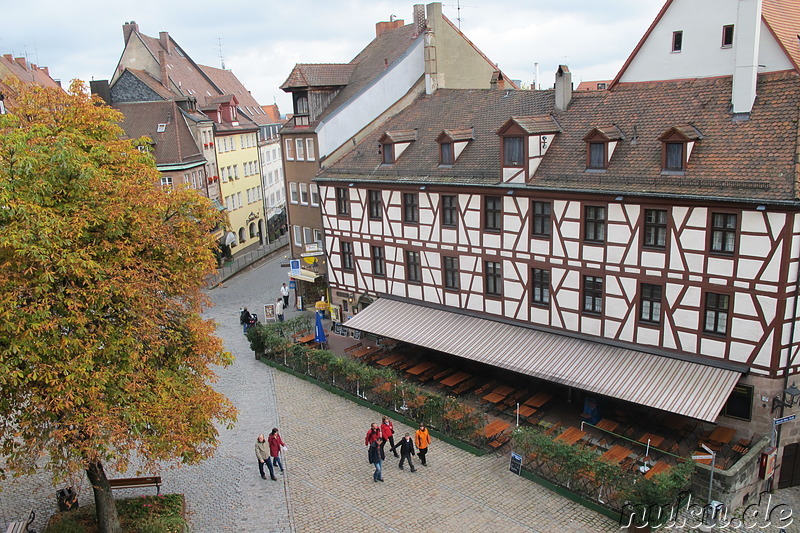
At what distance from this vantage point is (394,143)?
25375mm

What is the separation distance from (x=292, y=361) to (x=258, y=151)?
112 feet

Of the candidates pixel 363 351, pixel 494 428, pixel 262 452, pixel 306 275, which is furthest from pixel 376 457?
pixel 306 275

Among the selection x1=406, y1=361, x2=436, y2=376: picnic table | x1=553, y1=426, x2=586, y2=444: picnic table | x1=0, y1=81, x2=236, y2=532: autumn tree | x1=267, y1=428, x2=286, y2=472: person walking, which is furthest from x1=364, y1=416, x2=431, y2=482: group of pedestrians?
x1=406, y1=361, x2=436, y2=376: picnic table

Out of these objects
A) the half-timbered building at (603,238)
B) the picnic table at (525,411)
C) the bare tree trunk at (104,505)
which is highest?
the half-timbered building at (603,238)

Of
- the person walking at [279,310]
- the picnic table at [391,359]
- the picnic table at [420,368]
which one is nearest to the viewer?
the picnic table at [420,368]

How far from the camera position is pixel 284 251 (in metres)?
49.9

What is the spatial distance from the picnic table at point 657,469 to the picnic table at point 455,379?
296 inches

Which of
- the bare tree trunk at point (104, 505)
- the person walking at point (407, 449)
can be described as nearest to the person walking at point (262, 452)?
the person walking at point (407, 449)

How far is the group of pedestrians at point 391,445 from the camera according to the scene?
17.2m

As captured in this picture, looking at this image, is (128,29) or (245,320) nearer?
(245,320)

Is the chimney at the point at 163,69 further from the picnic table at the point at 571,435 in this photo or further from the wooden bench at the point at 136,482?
the picnic table at the point at 571,435

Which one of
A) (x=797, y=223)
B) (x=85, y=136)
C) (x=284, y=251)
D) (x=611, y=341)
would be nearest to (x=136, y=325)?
(x=85, y=136)

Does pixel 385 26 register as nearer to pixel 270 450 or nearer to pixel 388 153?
pixel 388 153

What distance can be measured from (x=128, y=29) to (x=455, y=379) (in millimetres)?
43082
